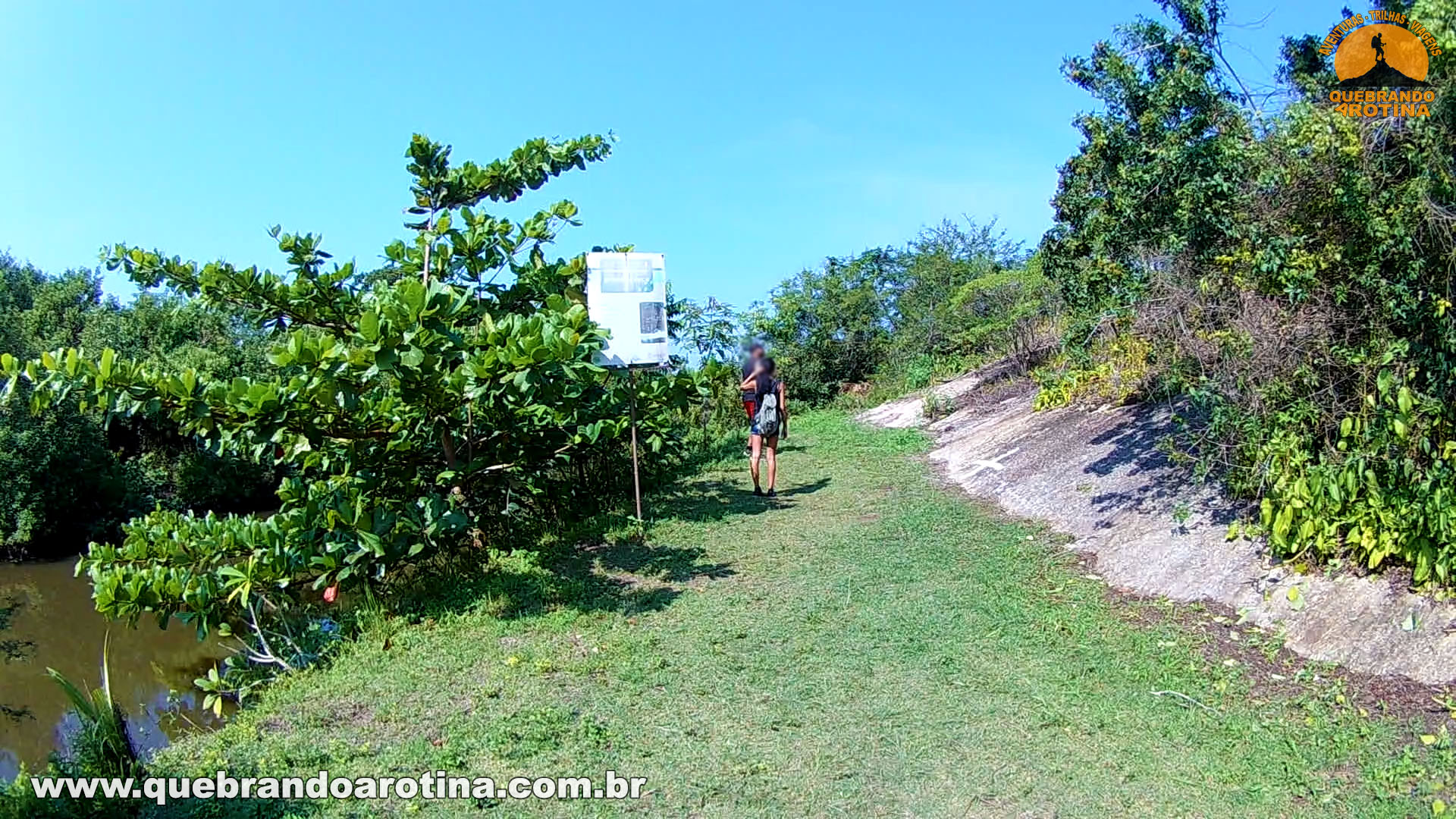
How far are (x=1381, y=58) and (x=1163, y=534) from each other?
3389 mm

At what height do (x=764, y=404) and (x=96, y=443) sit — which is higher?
(x=764, y=404)

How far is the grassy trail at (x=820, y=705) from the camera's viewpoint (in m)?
4.01

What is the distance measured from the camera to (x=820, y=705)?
16.0ft

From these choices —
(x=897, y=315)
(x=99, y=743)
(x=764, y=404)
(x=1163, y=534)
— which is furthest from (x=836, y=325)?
(x=99, y=743)

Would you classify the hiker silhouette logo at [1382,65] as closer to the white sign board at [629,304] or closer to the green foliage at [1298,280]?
the green foliage at [1298,280]

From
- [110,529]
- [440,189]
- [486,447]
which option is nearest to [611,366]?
[486,447]

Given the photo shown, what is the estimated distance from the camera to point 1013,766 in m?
4.18

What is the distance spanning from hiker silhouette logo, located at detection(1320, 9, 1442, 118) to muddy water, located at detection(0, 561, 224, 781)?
8025 mm

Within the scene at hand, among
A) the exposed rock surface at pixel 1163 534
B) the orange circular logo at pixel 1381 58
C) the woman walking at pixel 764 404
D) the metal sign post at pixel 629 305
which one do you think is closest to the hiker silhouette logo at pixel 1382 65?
the orange circular logo at pixel 1381 58

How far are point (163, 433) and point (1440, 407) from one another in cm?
2358

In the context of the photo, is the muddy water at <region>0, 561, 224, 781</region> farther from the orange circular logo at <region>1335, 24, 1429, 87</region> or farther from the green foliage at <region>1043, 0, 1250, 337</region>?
the orange circular logo at <region>1335, 24, 1429, 87</region>

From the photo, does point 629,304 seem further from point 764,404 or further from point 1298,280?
point 1298,280

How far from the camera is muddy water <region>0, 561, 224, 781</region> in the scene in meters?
7.48

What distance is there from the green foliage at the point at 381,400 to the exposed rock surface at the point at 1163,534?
3805mm
